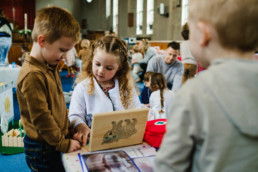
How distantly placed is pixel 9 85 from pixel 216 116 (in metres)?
3.44

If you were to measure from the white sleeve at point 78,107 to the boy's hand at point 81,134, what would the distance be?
0.29 feet

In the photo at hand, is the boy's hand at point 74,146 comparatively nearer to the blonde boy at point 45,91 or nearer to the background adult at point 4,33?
the blonde boy at point 45,91

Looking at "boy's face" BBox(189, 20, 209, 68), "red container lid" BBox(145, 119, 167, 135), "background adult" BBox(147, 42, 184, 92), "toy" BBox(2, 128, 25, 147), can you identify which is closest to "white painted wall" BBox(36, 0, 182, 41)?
"background adult" BBox(147, 42, 184, 92)

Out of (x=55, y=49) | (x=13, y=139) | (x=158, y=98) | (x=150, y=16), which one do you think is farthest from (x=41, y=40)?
(x=150, y=16)

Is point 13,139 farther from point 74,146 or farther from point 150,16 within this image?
point 150,16

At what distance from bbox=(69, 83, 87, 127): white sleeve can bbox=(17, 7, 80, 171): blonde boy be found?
0.17m

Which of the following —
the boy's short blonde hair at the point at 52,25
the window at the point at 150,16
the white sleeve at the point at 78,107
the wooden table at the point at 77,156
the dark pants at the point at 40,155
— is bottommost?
the dark pants at the point at 40,155

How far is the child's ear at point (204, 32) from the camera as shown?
1.78ft

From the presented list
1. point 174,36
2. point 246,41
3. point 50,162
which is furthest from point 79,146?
point 174,36

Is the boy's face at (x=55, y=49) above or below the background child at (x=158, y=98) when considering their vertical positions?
above

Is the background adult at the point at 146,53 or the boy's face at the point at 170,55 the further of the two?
the background adult at the point at 146,53

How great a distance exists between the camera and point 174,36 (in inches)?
460

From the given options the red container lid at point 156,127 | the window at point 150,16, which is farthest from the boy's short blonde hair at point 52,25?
the window at point 150,16

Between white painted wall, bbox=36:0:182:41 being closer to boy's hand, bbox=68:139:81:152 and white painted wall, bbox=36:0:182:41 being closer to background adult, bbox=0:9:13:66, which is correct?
background adult, bbox=0:9:13:66
